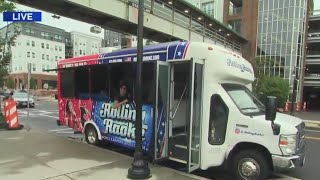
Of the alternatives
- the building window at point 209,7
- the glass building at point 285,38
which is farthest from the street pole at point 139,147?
the building window at point 209,7

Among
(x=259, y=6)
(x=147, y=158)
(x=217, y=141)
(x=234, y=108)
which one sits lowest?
(x=147, y=158)

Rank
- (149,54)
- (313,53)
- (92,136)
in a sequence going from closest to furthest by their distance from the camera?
(149,54)
(92,136)
(313,53)

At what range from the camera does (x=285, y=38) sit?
52.2m

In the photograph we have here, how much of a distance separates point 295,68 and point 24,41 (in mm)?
78007

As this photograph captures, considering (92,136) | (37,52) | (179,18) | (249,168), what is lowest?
(249,168)

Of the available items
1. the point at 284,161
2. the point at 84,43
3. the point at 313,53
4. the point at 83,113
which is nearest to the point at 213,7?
the point at 313,53

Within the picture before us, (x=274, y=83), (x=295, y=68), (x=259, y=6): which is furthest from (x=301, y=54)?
(x=274, y=83)

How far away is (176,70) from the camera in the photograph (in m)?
8.15

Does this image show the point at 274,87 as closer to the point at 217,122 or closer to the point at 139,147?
the point at 217,122

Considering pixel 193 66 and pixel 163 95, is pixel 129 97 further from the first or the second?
pixel 193 66

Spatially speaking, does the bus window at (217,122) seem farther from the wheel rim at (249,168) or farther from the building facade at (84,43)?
the building facade at (84,43)

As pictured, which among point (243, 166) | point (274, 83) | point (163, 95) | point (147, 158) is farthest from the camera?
point (274, 83)

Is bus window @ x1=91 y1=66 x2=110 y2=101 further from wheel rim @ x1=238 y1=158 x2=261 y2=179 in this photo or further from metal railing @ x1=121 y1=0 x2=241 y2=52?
metal railing @ x1=121 y1=0 x2=241 y2=52

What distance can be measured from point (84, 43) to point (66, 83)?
378 ft
